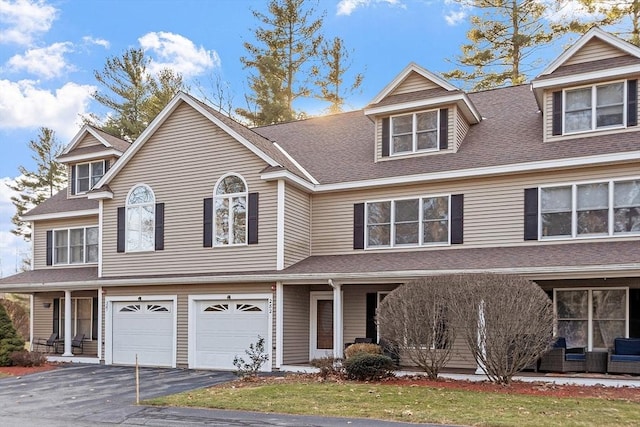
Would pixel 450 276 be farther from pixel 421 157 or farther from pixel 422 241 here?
pixel 421 157

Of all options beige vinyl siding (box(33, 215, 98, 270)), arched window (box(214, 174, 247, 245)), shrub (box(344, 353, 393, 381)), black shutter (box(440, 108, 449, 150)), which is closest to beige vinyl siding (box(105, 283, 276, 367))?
arched window (box(214, 174, 247, 245))

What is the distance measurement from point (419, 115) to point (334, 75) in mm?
19328

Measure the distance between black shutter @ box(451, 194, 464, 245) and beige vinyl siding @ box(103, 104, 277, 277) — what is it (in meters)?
4.95

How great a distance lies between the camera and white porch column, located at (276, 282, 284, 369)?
16734 mm

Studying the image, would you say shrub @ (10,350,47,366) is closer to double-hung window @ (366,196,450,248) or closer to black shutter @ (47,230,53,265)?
black shutter @ (47,230,53,265)

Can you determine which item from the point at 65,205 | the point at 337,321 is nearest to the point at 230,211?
the point at 337,321

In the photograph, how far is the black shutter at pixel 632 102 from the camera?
607 inches

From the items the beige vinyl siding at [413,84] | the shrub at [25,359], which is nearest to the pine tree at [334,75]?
the beige vinyl siding at [413,84]

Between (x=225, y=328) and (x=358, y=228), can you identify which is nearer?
(x=225, y=328)

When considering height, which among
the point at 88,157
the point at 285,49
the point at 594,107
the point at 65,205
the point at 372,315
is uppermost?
the point at 285,49

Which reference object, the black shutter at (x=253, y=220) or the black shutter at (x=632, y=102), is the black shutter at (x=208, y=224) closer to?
the black shutter at (x=253, y=220)

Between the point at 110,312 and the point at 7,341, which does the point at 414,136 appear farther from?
the point at 7,341

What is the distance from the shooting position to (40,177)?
43094mm

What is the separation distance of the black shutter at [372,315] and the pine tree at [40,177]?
104ft
